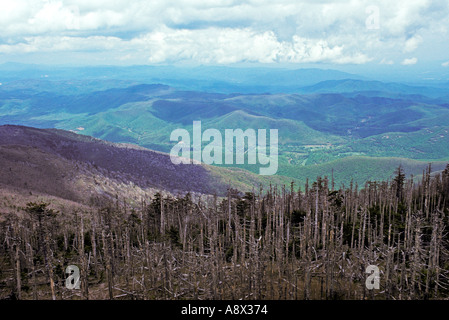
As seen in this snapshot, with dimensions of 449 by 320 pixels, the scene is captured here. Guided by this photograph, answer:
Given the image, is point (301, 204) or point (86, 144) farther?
point (86, 144)

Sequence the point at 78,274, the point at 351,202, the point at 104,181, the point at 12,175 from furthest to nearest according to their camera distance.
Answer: the point at 104,181 < the point at 12,175 < the point at 351,202 < the point at 78,274

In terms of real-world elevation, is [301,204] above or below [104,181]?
above
